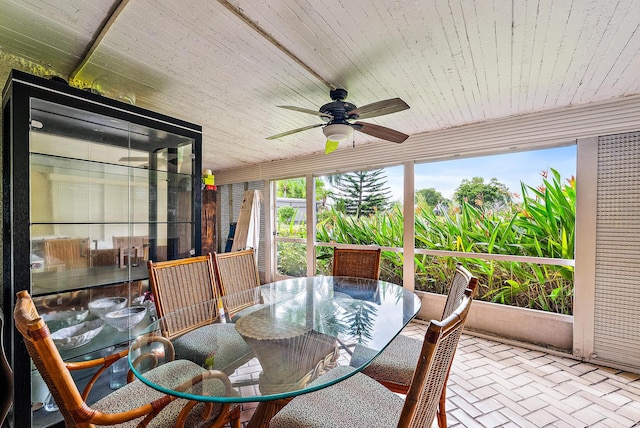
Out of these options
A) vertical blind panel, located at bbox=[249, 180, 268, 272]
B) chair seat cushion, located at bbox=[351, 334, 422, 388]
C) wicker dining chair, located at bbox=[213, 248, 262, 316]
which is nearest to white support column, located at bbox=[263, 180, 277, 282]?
vertical blind panel, located at bbox=[249, 180, 268, 272]

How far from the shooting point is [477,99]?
2.43 metres

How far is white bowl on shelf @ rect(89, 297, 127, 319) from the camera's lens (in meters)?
1.97

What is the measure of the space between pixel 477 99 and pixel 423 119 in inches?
22.5

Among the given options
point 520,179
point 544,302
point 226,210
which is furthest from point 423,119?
point 226,210

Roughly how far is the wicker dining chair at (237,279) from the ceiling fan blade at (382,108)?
1579 millimetres

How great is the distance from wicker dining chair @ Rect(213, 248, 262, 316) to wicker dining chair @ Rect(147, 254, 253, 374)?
0.30 feet

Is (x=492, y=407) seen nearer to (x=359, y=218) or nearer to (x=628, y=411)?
(x=628, y=411)

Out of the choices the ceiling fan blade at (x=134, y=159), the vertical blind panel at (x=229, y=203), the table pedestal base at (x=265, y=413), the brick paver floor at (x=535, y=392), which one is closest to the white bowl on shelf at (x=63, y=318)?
the ceiling fan blade at (x=134, y=159)

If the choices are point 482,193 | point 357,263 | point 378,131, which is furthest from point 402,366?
point 482,193

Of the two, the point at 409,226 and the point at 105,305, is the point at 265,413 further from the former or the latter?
the point at 409,226

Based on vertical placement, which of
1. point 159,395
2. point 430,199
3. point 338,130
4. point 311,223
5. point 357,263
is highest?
point 338,130

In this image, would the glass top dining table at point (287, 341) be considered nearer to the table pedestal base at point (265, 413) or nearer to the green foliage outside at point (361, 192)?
the table pedestal base at point (265, 413)

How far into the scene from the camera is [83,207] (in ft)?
6.35

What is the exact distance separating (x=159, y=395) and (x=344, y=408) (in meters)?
0.83
